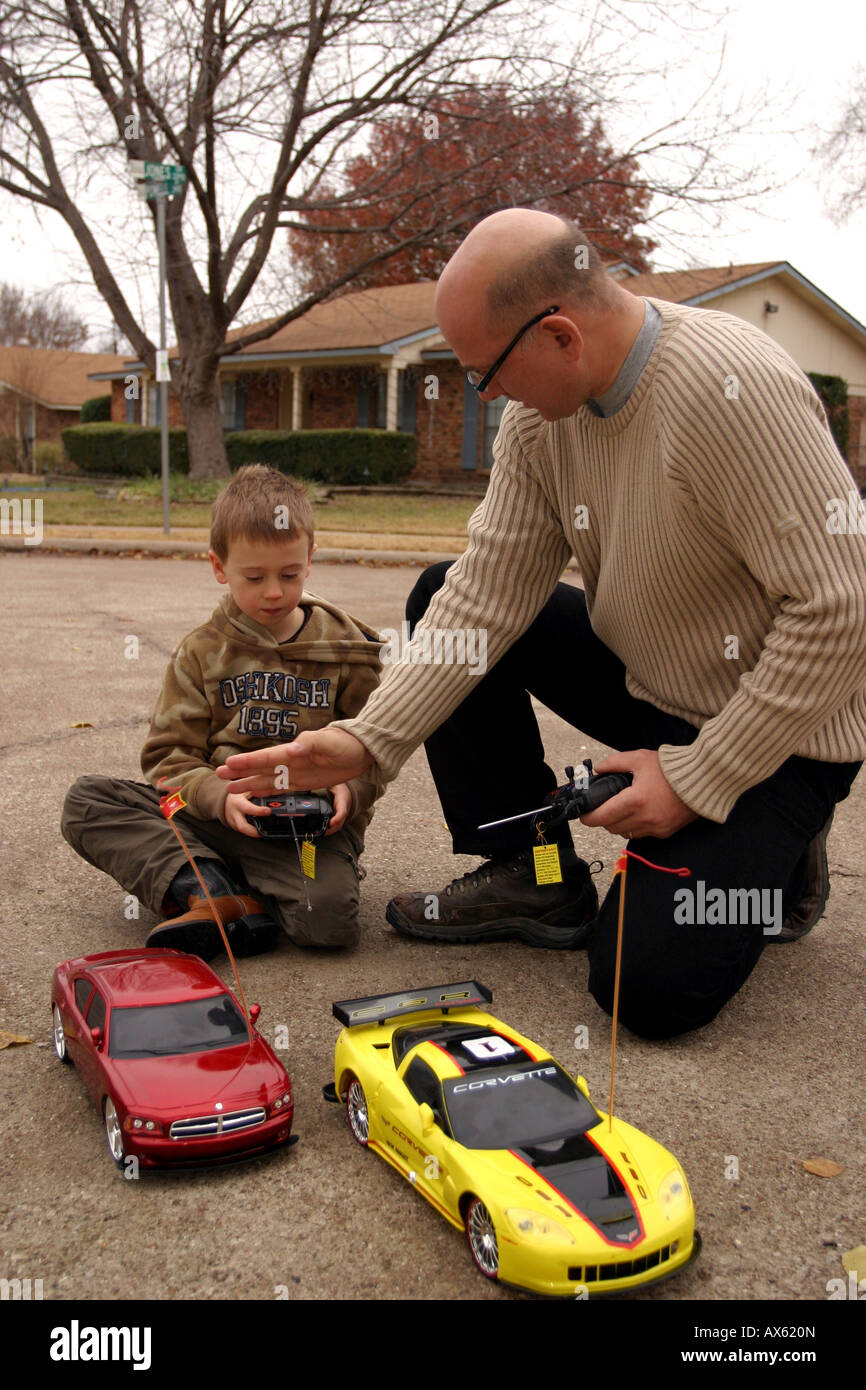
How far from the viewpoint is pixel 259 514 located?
10.9 feet

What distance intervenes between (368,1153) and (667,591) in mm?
1420

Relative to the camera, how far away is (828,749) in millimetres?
2824

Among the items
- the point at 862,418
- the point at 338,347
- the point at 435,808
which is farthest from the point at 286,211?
the point at 435,808

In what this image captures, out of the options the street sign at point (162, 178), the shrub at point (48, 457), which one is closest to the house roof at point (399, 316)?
the shrub at point (48, 457)

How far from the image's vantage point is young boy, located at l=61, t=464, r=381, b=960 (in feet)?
10.8

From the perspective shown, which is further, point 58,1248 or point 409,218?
point 409,218

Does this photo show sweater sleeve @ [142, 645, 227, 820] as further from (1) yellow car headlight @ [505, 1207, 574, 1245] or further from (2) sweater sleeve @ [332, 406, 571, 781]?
(1) yellow car headlight @ [505, 1207, 574, 1245]

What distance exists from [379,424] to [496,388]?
27.6 m

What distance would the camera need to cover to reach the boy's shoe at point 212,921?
311 cm

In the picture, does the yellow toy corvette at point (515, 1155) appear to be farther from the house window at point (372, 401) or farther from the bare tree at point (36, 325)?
the bare tree at point (36, 325)
